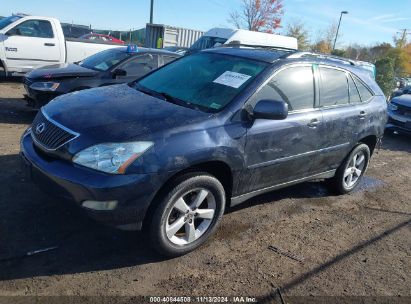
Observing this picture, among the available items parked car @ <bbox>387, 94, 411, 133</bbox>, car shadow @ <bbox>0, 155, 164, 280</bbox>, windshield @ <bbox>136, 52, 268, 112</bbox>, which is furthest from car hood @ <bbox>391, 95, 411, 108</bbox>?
car shadow @ <bbox>0, 155, 164, 280</bbox>

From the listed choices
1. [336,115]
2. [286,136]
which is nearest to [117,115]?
[286,136]

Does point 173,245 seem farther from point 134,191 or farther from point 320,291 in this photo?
point 320,291

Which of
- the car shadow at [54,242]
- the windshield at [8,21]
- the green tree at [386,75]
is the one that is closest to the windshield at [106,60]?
the windshield at [8,21]

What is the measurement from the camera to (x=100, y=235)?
11.6ft

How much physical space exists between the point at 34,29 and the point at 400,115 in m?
9.93

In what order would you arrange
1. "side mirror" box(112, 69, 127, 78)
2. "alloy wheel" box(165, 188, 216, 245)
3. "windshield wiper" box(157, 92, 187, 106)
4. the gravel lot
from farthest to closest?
"side mirror" box(112, 69, 127, 78)
"windshield wiper" box(157, 92, 187, 106)
"alloy wheel" box(165, 188, 216, 245)
the gravel lot

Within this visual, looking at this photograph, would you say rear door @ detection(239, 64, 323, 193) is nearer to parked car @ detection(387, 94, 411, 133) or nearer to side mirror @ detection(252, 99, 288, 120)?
side mirror @ detection(252, 99, 288, 120)

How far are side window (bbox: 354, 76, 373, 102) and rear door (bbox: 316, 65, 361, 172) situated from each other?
131mm

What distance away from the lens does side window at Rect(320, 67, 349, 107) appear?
4.47 metres

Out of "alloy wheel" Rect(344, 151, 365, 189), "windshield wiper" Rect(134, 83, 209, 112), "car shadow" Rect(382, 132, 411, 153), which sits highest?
"windshield wiper" Rect(134, 83, 209, 112)

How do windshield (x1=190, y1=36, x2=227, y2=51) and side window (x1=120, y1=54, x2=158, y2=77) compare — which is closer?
side window (x1=120, y1=54, x2=158, y2=77)

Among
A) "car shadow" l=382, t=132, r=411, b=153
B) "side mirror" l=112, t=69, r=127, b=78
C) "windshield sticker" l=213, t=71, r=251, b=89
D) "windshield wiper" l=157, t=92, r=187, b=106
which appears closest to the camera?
"windshield wiper" l=157, t=92, r=187, b=106

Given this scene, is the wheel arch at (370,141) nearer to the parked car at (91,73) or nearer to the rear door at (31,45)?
the parked car at (91,73)

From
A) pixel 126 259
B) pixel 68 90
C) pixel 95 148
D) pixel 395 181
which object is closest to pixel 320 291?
pixel 126 259
